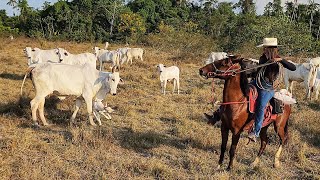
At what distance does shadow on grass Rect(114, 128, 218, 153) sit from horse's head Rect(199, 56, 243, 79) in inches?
91.6

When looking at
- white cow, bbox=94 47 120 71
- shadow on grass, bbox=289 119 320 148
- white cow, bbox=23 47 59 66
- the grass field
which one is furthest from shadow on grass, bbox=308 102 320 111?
white cow, bbox=94 47 120 71

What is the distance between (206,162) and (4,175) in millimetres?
3670

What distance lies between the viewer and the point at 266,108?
7117 millimetres

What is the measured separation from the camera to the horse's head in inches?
262

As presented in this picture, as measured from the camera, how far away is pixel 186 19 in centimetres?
5419

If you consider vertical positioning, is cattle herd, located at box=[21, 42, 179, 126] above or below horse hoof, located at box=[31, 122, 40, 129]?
above

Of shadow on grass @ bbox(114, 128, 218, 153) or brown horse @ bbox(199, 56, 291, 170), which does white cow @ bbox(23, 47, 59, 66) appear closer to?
shadow on grass @ bbox(114, 128, 218, 153)

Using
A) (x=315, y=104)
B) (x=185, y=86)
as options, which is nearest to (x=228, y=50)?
(x=185, y=86)

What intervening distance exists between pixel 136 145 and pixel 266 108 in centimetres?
289

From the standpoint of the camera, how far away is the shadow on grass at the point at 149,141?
827 centimetres

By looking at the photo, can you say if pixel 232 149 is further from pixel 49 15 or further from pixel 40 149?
pixel 49 15

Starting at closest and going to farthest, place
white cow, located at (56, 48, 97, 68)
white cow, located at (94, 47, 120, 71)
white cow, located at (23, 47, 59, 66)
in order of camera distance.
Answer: white cow, located at (56, 48, 97, 68) < white cow, located at (23, 47, 59, 66) < white cow, located at (94, 47, 120, 71)

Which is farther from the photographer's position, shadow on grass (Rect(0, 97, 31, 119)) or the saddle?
shadow on grass (Rect(0, 97, 31, 119))

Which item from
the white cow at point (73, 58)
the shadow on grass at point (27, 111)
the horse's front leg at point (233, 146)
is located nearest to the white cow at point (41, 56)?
the white cow at point (73, 58)
